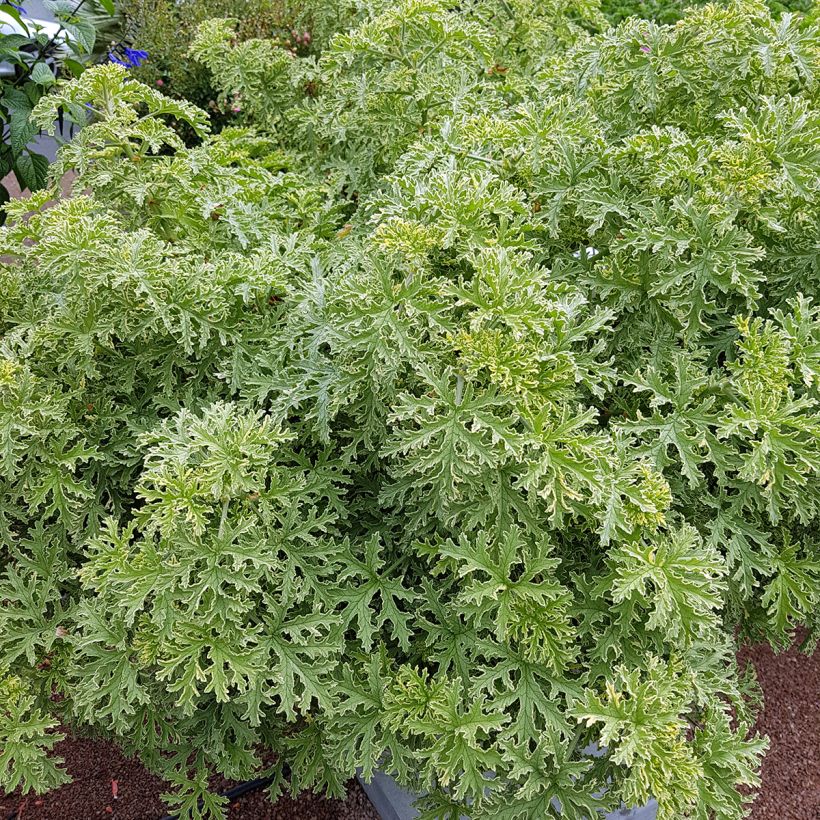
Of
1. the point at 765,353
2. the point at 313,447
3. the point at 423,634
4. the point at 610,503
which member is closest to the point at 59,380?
the point at 313,447

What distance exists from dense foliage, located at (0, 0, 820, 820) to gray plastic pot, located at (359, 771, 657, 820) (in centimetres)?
44

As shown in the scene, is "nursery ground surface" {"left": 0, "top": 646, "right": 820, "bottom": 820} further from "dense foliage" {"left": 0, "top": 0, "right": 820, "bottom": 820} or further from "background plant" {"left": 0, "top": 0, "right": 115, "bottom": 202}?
"background plant" {"left": 0, "top": 0, "right": 115, "bottom": 202}

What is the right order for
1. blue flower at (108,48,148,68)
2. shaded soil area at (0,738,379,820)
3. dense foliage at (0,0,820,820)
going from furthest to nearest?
blue flower at (108,48,148,68) < shaded soil area at (0,738,379,820) < dense foliage at (0,0,820,820)

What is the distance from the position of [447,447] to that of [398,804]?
132 centimetres

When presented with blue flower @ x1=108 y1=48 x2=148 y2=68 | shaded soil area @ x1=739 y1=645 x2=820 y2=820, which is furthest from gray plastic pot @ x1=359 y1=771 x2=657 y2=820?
blue flower @ x1=108 y1=48 x2=148 y2=68

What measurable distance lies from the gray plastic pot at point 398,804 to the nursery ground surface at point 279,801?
0.25m

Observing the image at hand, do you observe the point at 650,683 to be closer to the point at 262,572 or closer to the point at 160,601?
the point at 262,572

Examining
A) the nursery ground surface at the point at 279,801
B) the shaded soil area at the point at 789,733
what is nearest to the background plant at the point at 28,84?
the nursery ground surface at the point at 279,801

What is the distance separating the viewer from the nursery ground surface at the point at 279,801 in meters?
2.53

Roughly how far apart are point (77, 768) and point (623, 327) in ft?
7.73

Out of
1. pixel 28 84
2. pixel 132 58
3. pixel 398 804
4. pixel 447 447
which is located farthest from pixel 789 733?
pixel 132 58

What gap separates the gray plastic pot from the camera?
215 cm

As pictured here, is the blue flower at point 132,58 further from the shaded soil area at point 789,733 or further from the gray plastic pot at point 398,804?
the shaded soil area at point 789,733

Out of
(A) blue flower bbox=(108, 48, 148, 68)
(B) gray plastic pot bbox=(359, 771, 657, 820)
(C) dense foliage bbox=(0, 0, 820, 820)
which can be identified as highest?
(A) blue flower bbox=(108, 48, 148, 68)
